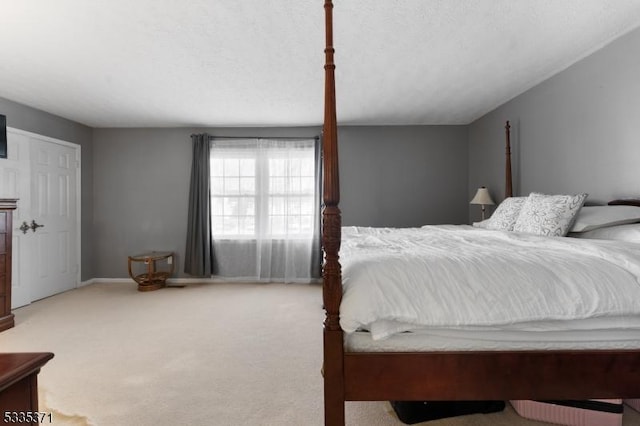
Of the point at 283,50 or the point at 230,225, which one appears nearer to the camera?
the point at 283,50

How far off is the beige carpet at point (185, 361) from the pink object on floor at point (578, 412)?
7 centimetres

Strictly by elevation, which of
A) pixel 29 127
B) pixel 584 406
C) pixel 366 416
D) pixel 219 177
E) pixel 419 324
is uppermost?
pixel 29 127

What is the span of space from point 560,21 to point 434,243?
177 cm

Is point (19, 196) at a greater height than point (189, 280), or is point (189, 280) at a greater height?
point (19, 196)

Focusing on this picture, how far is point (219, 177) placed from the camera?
486 cm

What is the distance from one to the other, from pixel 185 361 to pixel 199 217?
2758mm

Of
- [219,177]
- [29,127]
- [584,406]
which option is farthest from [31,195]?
[584,406]

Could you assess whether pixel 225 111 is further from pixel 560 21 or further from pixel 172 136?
pixel 560 21

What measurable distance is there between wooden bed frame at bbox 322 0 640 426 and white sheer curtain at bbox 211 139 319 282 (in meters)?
3.46

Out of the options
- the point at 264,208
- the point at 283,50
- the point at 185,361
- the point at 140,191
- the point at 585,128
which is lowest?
the point at 185,361

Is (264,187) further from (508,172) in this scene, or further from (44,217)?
(508,172)

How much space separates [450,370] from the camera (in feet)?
4.21

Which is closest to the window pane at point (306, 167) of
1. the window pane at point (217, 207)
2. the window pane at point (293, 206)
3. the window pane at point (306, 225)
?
the window pane at point (293, 206)

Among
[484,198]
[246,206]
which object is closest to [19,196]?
[246,206]
